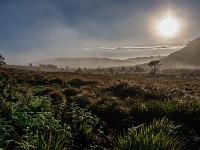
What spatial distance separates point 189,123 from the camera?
568 inches

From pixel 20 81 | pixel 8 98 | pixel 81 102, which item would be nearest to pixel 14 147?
Result: pixel 8 98

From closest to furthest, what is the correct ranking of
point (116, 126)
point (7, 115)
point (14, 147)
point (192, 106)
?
point (14, 147) → point (7, 115) → point (116, 126) → point (192, 106)

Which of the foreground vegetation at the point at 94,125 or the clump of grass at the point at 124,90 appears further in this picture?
the clump of grass at the point at 124,90

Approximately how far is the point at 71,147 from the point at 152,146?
2.77 metres

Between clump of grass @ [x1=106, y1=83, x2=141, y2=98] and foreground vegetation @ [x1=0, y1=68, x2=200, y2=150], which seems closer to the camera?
foreground vegetation @ [x1=0, y1=68, x2=200, y2=150]

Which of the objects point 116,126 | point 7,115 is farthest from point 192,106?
point 7,115

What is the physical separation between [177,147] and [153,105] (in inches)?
231

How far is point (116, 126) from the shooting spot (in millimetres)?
13938

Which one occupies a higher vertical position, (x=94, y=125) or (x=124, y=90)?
(x=124, y=90)

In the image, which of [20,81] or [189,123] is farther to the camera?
[20,81]

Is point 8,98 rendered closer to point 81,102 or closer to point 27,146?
point 81,102

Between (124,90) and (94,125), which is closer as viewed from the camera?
(94,125)

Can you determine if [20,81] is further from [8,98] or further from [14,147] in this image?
[14,147]

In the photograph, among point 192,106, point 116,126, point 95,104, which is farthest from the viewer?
point 95,104
